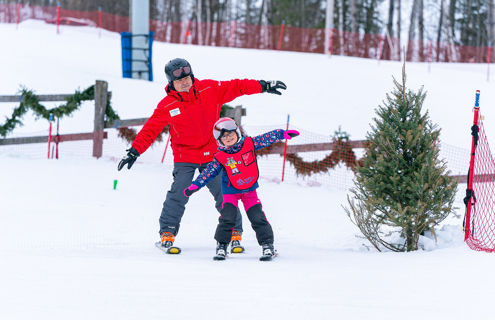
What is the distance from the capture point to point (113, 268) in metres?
4.84

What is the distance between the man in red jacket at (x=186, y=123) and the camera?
5.82m

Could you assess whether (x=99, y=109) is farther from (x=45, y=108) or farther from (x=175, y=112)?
(x=175, y=112)

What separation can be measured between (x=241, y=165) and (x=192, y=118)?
73 cm

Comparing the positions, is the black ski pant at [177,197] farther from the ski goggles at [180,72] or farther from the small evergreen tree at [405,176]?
the small evergreen tree at [405,176]

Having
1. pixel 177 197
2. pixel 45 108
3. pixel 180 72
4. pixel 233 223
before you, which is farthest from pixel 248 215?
pixel 45 108

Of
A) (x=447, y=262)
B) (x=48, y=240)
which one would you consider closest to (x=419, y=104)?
(x=447, y=262)

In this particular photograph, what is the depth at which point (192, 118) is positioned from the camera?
5871 mm

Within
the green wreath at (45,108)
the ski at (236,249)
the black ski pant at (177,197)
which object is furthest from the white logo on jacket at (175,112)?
the green wreath at (45,108)

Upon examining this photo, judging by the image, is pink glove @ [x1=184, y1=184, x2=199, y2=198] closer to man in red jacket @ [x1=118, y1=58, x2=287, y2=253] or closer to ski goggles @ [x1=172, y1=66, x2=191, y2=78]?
man in red jacket @ [x1=118, y1=58, x2=287, y2=253]

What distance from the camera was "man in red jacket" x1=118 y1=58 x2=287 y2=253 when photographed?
5.82 metres

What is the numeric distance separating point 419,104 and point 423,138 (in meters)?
0.32

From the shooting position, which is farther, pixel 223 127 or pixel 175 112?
pixel 175 112

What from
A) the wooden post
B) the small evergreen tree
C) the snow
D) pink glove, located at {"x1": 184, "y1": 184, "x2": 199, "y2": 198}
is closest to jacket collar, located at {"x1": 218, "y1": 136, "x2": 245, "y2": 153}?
pink glove, located at {"x1": 184, "y1": 184, "x2": 199, "y2": 198}

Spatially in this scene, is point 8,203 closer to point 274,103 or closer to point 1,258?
point 1,258
